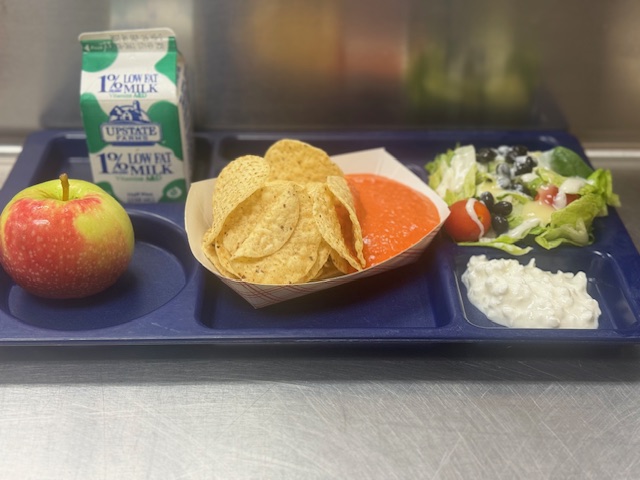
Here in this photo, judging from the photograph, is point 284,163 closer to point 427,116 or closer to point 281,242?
point 281,242

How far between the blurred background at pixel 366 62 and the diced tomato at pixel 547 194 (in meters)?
0.40

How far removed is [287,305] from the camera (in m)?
1.61

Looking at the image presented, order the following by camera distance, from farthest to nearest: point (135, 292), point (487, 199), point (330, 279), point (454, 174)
→ 1. point (454, 174)
2. point (487, 199)
3. point (135, 292)
4. point (330, 279)

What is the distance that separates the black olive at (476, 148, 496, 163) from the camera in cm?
194

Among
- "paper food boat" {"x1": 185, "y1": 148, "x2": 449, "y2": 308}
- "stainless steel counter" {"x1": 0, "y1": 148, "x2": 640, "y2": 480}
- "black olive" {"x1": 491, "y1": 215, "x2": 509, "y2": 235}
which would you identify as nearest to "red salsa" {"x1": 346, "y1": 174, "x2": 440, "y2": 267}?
"paper food boat" {"x1": 185, "y1": 148, "x2": 449, "y2": 308}

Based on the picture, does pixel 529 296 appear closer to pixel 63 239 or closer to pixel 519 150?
pixel 519 150

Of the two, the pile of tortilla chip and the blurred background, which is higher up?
the blurred background

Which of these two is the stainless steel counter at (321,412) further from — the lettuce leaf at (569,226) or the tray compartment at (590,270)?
the lettuce leaf at (569,226)

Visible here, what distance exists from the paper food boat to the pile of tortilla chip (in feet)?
0.07

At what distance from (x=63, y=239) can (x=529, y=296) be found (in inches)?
38.8

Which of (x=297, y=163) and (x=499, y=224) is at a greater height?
(x=297, y=163)

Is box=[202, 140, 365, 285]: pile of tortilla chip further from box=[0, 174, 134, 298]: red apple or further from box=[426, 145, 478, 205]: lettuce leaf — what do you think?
box=[426, 145, 478, 205]: lettuce leaf

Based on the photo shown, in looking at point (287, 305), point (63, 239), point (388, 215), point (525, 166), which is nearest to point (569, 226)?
point (525, 166)

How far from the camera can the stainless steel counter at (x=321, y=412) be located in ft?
4.32
